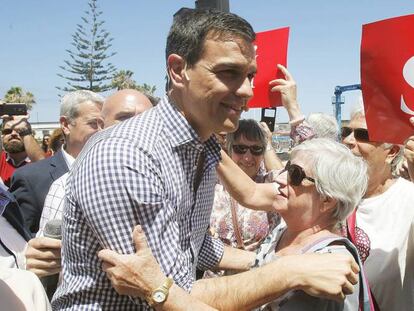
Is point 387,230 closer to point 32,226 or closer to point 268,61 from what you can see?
point 268,61

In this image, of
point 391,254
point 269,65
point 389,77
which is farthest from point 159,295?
point 269,65

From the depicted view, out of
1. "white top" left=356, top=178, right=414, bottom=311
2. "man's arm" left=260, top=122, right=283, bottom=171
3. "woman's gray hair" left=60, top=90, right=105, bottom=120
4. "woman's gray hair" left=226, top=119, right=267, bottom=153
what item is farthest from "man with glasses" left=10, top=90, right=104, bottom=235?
"white top" left=356, top=178, right=414, bottom=311

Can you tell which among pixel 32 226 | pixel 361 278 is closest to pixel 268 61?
pixel 361 278

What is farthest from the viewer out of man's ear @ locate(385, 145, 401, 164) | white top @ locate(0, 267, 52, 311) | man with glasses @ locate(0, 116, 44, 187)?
man with glasses @ locate(0, 116, 44, 187)

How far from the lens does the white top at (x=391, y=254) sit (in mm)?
2754

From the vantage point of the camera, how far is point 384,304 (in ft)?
9.12

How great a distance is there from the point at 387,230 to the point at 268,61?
1553mm

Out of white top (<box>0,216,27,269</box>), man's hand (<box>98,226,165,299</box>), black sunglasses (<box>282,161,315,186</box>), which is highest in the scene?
black sunglasses (<box>282,161,315,186</box>)

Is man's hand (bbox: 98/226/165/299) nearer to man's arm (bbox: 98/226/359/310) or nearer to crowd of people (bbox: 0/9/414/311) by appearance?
crowd of people (bbox: 0/9/414/311)

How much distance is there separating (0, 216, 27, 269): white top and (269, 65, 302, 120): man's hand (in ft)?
6.78

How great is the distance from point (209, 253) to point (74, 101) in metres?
2.65

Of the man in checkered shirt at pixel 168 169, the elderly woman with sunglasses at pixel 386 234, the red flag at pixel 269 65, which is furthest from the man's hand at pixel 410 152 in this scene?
the red flag at pixel 269 65

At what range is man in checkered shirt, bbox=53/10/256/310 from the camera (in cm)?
153

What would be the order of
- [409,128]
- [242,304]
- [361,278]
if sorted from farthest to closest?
[409,128], [361,278], [242,304]
